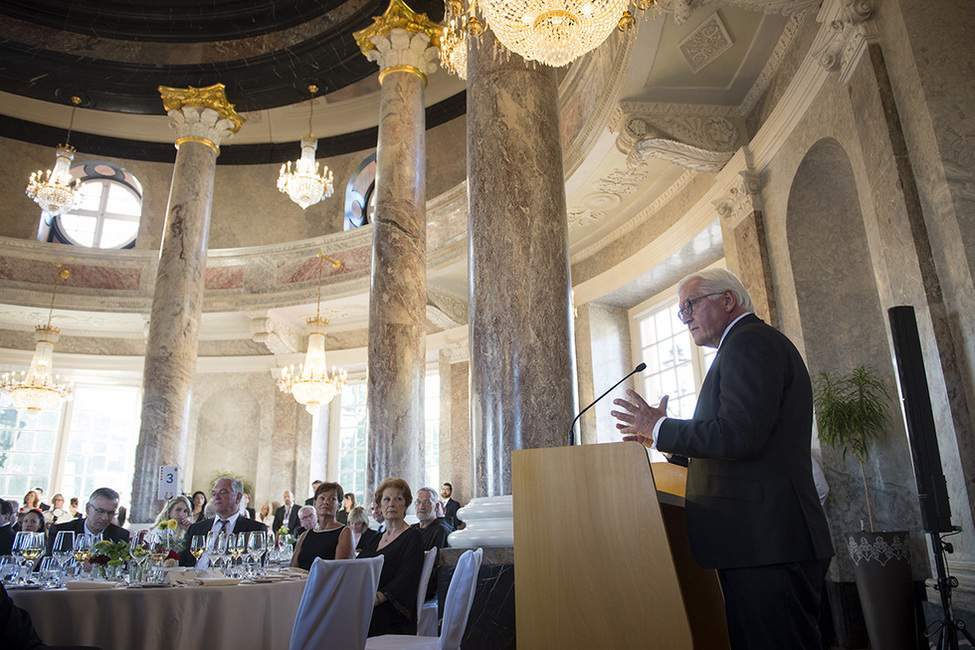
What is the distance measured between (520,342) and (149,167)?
1406 centimetres

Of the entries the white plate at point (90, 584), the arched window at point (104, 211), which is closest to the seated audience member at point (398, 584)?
the white plate at point (90, 584)

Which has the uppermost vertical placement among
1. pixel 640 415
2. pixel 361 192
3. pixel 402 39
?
pixel 361 192

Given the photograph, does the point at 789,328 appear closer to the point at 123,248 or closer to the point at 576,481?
the point at 576,481

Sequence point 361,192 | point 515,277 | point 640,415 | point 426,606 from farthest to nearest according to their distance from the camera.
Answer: point 361,192, point 426,606, point 515,277, point 640,415

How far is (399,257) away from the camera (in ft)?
26.5

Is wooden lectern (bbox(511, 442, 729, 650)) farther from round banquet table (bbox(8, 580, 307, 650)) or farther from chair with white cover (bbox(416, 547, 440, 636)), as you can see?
chair with white cover (bbox(416, 547, 440, 636))

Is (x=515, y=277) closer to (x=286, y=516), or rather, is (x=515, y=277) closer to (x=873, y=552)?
(x=873, y=552)

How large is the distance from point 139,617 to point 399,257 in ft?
17.2

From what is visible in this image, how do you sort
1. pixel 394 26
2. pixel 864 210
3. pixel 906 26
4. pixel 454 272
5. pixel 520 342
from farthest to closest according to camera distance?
pixel 454 272, pixel 394 26, pixel 864 210, pixel 906 26, pixel 520 342

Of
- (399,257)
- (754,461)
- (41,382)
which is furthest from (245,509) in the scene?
(754,461)

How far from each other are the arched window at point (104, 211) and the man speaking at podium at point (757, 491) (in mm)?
15415

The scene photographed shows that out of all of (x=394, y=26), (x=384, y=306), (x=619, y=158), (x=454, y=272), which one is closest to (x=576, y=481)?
(x=384, y=306)

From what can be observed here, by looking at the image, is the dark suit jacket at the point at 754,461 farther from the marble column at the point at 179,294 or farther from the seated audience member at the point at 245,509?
the marble column at the point at 179,294

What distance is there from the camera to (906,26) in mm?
4633
